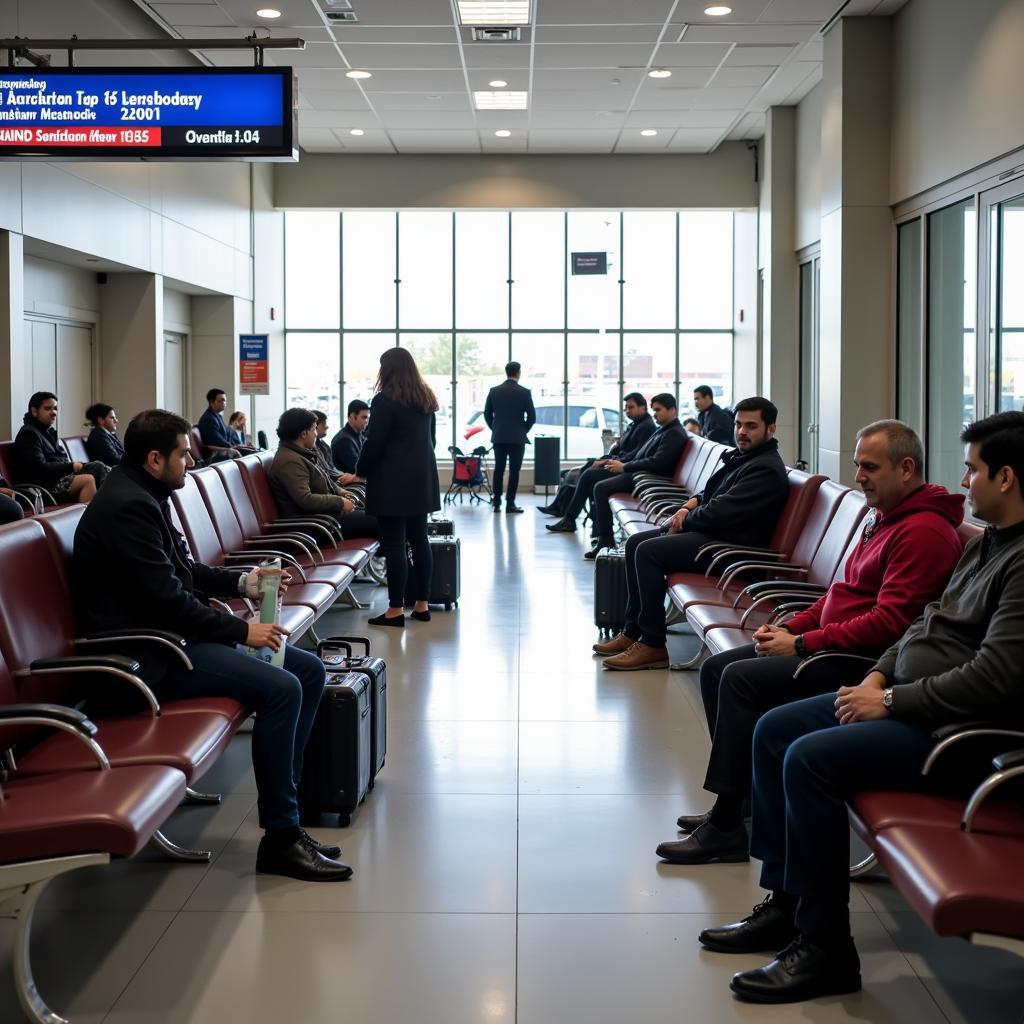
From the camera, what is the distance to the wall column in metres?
10.7

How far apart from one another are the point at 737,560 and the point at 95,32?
768cm

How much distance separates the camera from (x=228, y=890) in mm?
3551

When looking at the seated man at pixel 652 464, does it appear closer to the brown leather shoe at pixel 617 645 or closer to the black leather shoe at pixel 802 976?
the brown leather shoe at pixel 617 645

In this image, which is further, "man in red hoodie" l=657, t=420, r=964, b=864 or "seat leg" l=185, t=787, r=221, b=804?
"seat leg" l=185, t=787, r=221, b=804

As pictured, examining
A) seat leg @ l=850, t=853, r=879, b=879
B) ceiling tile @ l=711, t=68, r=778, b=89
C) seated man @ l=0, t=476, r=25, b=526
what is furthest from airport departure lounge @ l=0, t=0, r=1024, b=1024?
seated man @ l=0, t=476, r=25, b=526

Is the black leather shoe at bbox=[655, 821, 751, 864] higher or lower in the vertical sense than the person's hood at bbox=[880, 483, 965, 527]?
lower


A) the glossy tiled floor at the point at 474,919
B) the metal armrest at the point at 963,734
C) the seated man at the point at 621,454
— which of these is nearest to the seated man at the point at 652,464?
the seated man at the point at 621,454

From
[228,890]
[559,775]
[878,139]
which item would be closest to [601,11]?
[878,139]

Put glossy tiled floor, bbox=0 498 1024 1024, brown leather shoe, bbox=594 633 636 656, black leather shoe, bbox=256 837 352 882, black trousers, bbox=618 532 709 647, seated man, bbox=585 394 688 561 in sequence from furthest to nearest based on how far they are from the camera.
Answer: seated man, bbox=585 394 688 561 → brown leather shoe, bbox=594 633 636 656 → black trousers, bbox=618 532 709 647 → black leather shoe, bbox=256 837 352 882 → glossy tiled floor, bbox=0 498 1024 1024

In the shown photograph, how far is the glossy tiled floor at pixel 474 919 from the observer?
288 centimetres

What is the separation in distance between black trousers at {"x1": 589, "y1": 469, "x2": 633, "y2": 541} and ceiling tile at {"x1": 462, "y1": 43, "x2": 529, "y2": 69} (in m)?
4.19

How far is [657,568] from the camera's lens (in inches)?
256

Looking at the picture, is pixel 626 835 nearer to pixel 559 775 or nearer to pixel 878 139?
pixel 559 775

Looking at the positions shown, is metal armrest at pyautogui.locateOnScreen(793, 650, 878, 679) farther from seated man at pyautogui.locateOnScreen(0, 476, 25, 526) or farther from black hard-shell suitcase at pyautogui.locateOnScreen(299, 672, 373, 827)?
seated man at pyautogui.locateOnScreen(0, 476, 25, 526)
